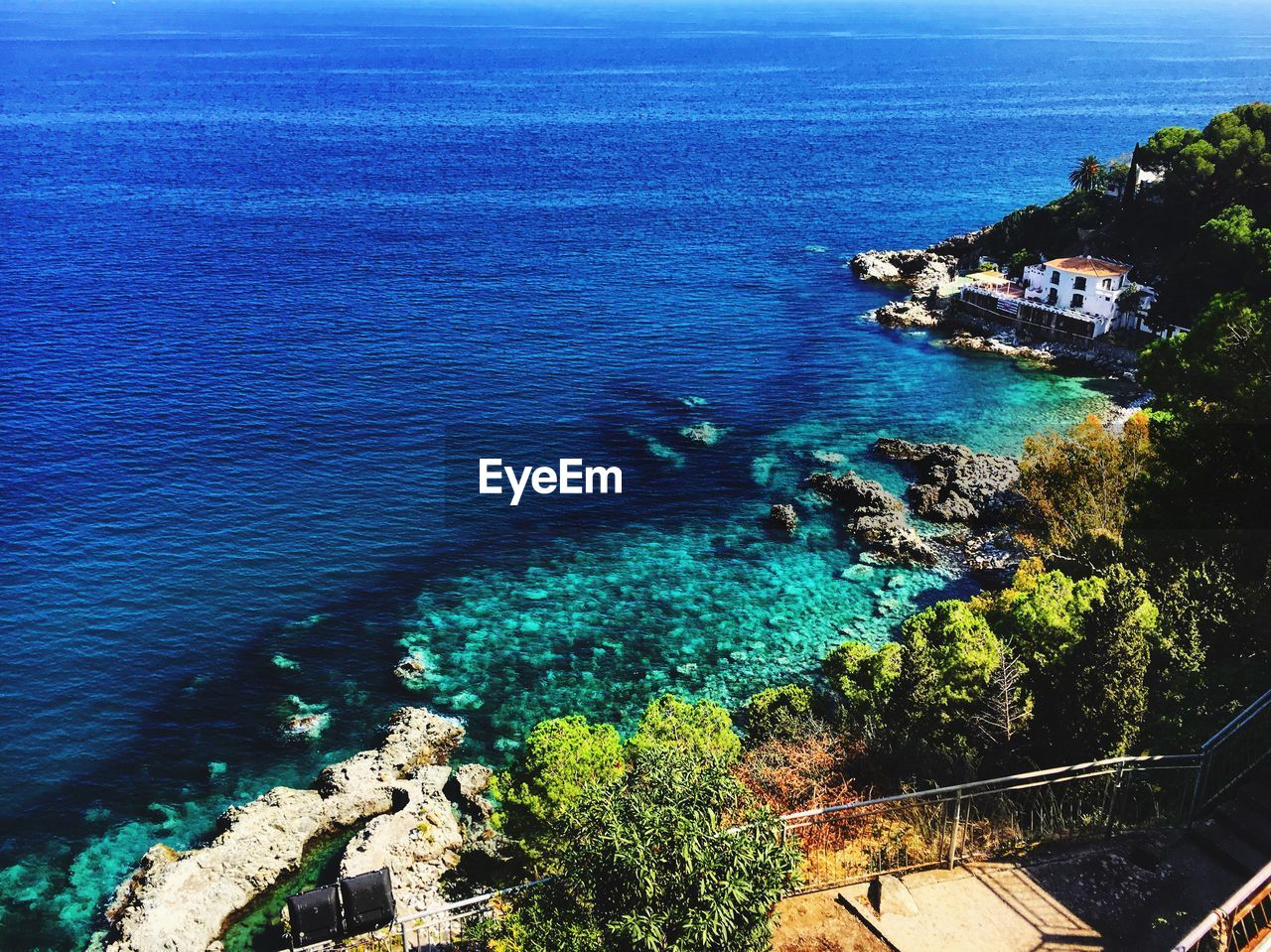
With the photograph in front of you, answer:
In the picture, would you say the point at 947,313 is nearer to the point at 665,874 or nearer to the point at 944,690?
the point at 944,690

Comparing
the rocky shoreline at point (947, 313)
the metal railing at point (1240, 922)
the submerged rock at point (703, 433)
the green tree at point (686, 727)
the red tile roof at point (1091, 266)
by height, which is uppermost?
the red tile roof at point (1091, 266)

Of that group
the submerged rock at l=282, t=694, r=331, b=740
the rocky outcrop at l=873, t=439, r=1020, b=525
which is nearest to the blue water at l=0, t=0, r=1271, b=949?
the submerged rock at l=282, t=694, r=331, b=740

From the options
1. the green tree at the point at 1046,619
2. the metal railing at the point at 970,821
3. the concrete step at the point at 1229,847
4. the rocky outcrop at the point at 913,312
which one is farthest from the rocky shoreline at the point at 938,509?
the concrete step at the point at 1229,847

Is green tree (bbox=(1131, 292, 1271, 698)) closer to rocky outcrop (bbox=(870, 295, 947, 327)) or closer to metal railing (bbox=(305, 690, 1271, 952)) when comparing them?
metal railing (bbox=(305, 690, 1271, 952))

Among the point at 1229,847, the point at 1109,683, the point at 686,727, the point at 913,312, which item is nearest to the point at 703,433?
the point at 913,312

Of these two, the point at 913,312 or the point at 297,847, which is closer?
the point at 297,847

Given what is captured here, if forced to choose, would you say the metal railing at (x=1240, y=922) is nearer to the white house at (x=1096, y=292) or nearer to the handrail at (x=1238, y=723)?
the handrail at (x=1238, y=723)

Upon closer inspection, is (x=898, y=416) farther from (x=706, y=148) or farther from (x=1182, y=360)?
(x=706, y=148)
